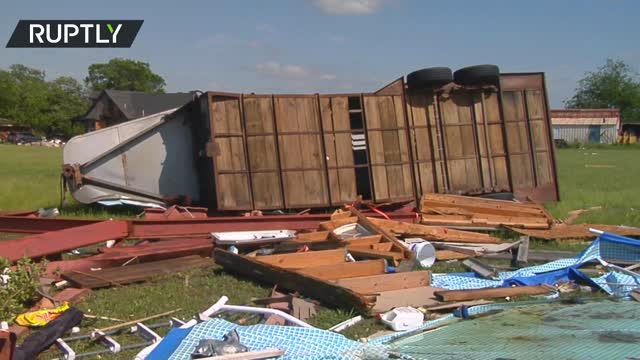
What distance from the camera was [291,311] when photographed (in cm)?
581

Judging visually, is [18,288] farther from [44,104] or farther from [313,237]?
[44,104]

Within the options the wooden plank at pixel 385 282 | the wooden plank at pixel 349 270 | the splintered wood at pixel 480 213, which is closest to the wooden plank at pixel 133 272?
the wooden plank at pixel 349 270

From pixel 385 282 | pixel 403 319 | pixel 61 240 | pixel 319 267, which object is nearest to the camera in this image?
pixel 403 319

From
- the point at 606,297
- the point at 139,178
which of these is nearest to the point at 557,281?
the point at 606,297

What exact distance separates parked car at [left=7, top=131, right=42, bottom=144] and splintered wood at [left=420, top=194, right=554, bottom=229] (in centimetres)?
8512

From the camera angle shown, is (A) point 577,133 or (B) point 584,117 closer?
(A) point 577,133

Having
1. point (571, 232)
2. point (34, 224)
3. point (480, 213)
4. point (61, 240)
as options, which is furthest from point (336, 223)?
point (34, 224)

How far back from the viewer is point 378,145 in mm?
12742

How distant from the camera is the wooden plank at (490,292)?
6061 mm

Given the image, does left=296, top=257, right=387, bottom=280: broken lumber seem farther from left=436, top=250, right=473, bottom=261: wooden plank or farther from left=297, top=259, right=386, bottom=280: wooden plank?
left=436, top=250, right=473, bottom=261: wooden plank

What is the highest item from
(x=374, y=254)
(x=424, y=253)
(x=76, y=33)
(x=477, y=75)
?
(x=76, y=33)

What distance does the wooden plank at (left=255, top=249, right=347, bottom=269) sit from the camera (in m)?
7.52

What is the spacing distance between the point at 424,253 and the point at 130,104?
5694 cm

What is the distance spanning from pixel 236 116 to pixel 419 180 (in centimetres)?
387
